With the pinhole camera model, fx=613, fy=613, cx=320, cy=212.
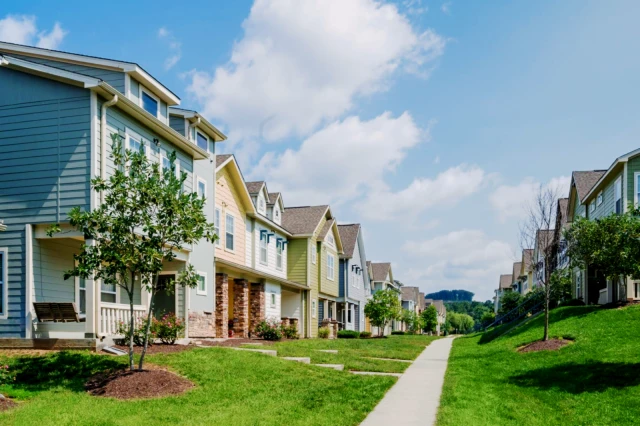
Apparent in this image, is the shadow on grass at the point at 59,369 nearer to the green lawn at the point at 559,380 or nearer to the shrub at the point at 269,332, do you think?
the green lawn at the point at 559,380

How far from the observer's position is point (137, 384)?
11.5 meters

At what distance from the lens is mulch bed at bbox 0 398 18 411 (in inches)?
386

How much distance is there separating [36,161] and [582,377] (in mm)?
14540

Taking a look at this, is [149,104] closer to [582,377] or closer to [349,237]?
[582,377]

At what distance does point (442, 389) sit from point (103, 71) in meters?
12.7

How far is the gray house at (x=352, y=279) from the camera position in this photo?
46.1 meters

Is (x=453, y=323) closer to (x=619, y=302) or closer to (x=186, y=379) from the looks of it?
(x=619, y=302)

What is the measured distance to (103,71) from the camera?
17.7 m

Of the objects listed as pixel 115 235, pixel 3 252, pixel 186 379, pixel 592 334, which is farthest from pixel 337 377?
pixel 592 334

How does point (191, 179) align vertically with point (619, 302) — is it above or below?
above

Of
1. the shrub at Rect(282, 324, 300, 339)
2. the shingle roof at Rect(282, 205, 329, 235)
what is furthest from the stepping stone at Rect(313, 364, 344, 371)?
the shingle roof at Rect(282, 205, 329, 235)

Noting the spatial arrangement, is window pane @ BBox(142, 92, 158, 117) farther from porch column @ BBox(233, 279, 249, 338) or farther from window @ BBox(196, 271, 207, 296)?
porch column @ BBox(233, 279, 249, 338)

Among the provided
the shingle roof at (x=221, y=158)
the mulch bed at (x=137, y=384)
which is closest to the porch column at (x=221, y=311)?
the shingle roof at (x=221, y=158)

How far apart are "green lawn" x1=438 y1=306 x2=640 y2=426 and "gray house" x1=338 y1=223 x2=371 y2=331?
23070mm
